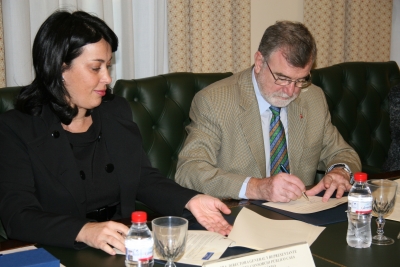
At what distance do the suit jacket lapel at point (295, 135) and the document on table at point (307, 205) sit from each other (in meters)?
0.61

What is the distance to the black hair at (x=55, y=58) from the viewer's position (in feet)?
7.65

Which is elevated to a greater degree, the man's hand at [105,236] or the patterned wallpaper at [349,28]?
the patterned wallpaper at [349,28]

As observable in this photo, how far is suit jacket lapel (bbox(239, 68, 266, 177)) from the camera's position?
112 inches

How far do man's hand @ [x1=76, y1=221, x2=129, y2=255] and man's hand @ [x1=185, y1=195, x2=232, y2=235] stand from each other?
338 mm

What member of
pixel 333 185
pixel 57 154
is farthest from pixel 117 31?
pixel 333 185

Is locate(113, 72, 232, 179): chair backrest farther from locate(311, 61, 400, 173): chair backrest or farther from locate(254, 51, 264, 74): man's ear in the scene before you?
locate(311, 61, 400, 173): chair backrest

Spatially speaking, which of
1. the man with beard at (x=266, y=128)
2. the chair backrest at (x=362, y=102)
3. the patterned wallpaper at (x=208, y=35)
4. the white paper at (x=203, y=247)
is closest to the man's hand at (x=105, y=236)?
the white paper at (x=203, y=247)

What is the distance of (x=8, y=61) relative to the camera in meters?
3.18

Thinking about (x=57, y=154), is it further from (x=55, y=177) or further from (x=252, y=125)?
(x=252, y=125)

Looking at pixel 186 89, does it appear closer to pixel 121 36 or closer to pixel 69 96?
pixel 121 36

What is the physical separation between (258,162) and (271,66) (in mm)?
492

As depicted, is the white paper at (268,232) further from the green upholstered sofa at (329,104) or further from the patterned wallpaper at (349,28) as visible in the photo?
the patterned wallpaper at (349,28)

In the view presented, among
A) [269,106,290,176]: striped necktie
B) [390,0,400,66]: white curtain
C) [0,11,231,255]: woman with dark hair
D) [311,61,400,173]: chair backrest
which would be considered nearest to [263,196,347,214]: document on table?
[0,11,231,255]: woman with dark hair

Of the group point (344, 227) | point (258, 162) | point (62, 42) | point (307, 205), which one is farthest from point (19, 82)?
point (344, 227)
